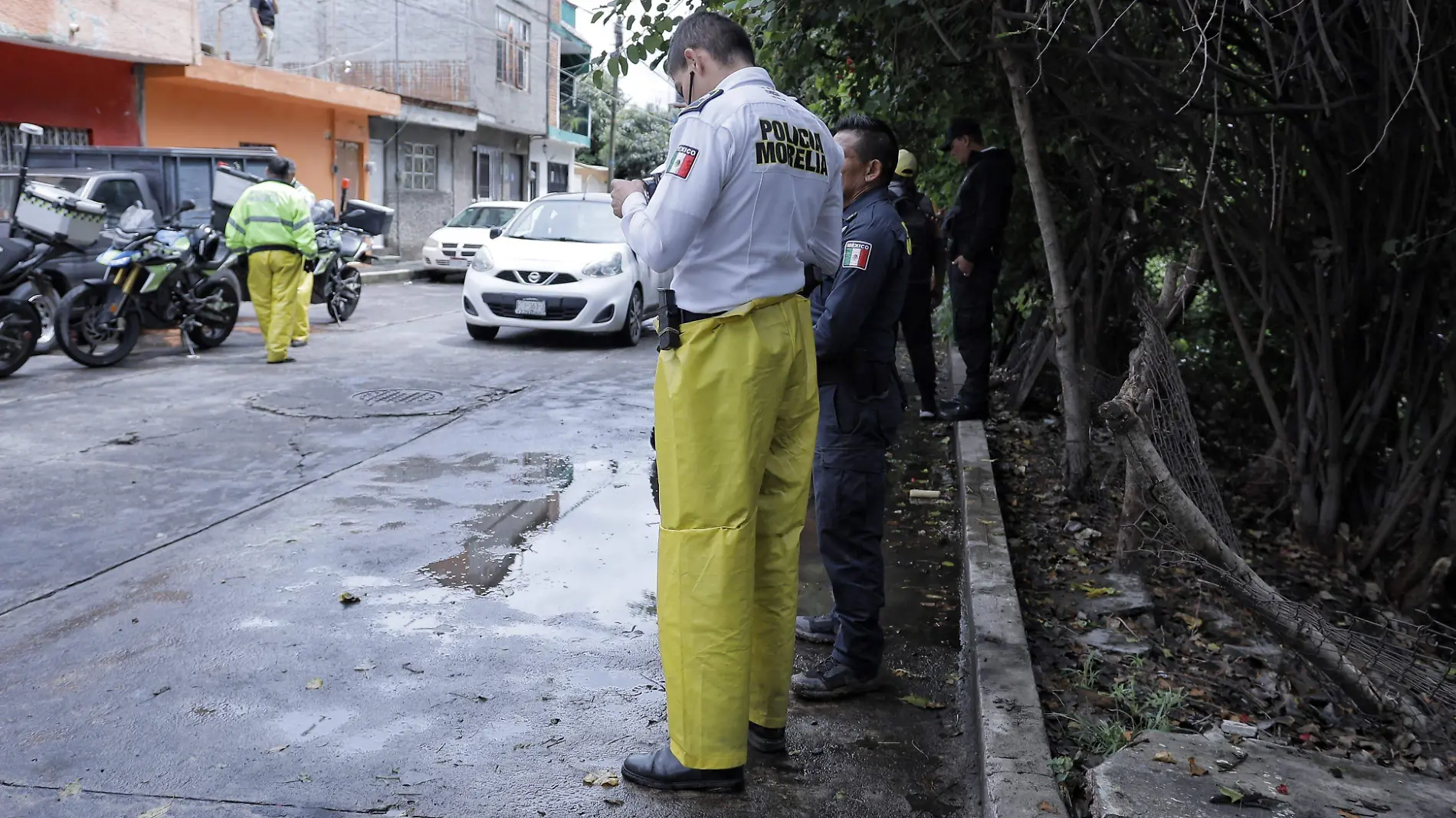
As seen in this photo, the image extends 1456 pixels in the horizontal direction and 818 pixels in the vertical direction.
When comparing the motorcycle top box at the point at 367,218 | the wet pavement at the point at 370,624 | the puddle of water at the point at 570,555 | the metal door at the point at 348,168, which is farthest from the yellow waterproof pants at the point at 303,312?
the metal door at the point at 348,168

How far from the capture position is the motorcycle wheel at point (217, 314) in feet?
39.1

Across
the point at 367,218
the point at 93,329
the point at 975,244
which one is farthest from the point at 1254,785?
the point at 367,218

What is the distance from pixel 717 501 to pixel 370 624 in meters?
1.98

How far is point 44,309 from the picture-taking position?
11.0 metres

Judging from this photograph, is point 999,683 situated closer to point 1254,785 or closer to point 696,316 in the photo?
point 1254,785

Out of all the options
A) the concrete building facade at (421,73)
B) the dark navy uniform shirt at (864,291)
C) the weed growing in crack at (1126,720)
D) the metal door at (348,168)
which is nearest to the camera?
the weed growing in crack at (1126,720)

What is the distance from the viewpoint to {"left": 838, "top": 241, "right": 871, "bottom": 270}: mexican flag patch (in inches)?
164

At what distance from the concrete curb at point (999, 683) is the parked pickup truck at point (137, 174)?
9.72m

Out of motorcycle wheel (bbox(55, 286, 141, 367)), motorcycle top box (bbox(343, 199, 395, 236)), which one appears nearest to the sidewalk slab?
motorcycle wheel (bbox(55, 286, 141, 367))

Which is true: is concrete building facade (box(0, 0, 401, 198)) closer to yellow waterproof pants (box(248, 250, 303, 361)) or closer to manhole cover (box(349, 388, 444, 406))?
yellow waterproof pants (box(248, 250, 303, 361))

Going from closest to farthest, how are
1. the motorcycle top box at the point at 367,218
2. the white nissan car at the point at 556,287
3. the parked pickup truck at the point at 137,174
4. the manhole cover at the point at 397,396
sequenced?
1. the manhole cover at the point at 397,396
2. the parked pickup truck at the point at 137,174
3. the white nissan car at the point at 556,287
4. the motorcycle top box at the point at 367,218

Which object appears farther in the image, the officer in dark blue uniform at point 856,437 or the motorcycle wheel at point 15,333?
the motorcycle wheel at point 15,333

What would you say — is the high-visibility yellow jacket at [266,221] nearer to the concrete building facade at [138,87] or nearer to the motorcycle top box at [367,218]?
the motorcycle top box at [367,218]

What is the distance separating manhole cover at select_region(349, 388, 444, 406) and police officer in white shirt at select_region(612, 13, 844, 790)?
622 cm
